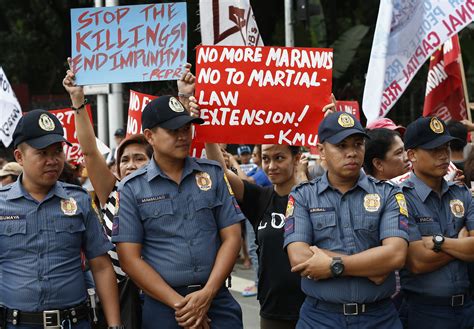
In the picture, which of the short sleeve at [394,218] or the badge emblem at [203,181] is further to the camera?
the badge emblem at [203,181]

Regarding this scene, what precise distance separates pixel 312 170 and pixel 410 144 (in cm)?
326

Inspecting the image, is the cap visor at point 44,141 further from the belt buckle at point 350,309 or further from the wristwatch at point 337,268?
the belt buckle at point 350,309

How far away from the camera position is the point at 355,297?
439cm

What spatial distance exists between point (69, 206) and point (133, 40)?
1765mm

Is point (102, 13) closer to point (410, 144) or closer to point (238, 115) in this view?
point (238, 115)

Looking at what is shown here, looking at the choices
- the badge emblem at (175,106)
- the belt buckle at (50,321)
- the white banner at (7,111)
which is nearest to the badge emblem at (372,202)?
the badge emblem at (175,106)

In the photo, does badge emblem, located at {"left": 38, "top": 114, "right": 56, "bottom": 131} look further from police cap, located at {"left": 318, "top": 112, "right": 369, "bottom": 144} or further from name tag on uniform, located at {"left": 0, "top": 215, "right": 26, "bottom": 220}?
police cap, located at {"left": 318, "top": 112, "right": 369, "bottom": 144}

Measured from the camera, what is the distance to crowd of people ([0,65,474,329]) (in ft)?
14.7

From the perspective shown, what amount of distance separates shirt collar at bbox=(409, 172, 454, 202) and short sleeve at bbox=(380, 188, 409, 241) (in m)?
0.30

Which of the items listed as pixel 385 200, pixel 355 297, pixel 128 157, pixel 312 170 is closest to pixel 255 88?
pixel 128 157

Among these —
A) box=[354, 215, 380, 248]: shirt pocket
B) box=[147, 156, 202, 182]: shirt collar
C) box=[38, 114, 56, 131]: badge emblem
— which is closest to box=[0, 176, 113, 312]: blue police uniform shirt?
box=[38, 114, 56, 131]: badge emblem

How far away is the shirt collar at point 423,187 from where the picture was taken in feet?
16.1

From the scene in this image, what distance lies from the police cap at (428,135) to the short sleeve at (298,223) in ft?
2.74

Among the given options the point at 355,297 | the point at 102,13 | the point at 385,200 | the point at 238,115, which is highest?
the point at 102,13
